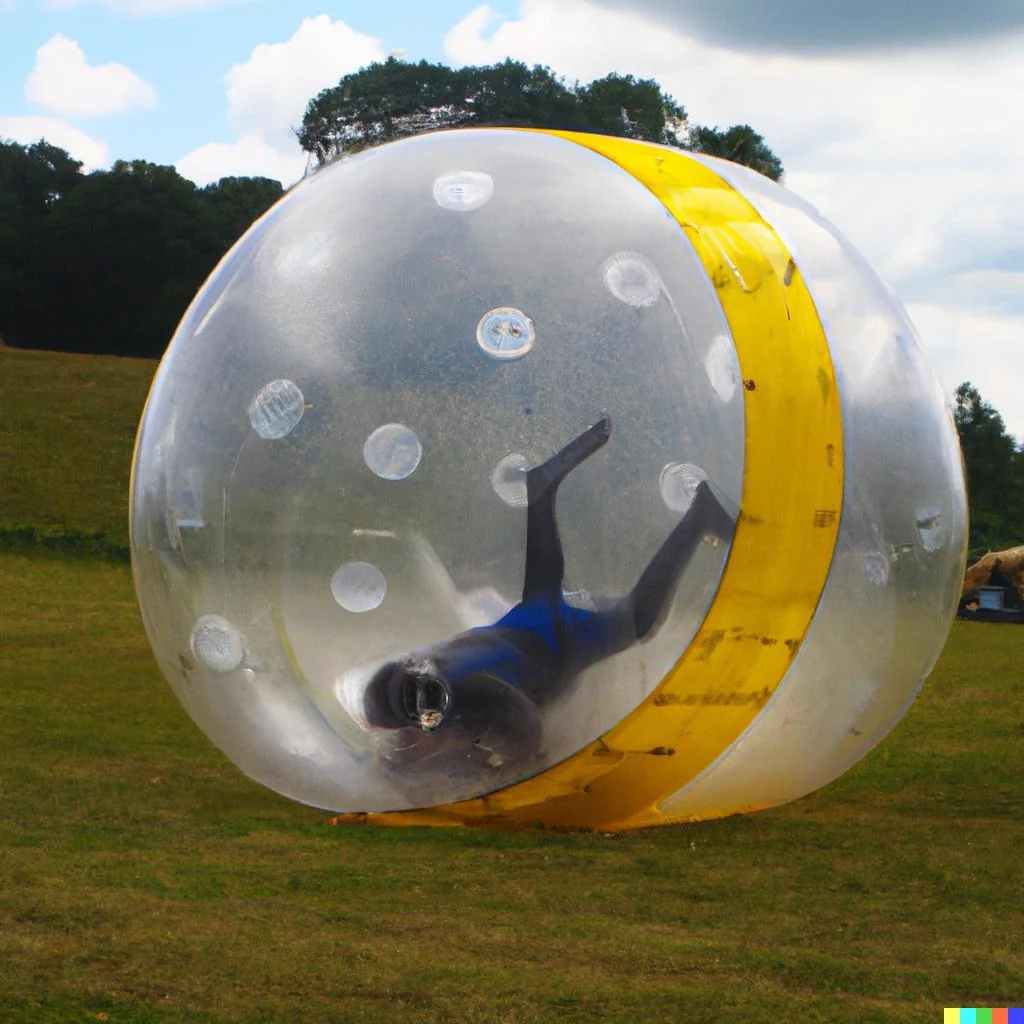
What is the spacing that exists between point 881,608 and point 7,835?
3741mm

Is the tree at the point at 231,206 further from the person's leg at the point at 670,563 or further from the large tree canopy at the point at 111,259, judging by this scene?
the person's leg at the point at 670,563

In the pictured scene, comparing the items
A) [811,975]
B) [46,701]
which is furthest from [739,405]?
[46,701]

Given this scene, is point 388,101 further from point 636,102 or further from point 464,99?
point 636,102

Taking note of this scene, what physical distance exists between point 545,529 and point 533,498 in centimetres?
12

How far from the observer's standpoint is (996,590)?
20.5m

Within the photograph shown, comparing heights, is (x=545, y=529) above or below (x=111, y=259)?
below

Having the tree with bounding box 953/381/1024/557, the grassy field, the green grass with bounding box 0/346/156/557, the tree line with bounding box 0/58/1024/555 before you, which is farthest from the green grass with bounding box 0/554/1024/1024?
the tree line with bounding box 0/58/1024/555

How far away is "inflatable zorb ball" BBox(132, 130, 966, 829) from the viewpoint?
6.07m

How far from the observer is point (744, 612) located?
6.27 metres

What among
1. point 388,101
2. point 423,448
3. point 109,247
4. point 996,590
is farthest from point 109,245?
point 423,448

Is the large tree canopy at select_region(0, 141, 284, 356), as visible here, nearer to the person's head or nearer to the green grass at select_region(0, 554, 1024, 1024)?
the green grass at select_region(0, 554, 1024, 1024)

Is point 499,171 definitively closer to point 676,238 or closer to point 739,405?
point 676,238

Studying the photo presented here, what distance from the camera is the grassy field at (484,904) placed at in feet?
15.0

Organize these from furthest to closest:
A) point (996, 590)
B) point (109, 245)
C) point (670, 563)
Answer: point (109, 245), point (996, 590), point (670, 563)
